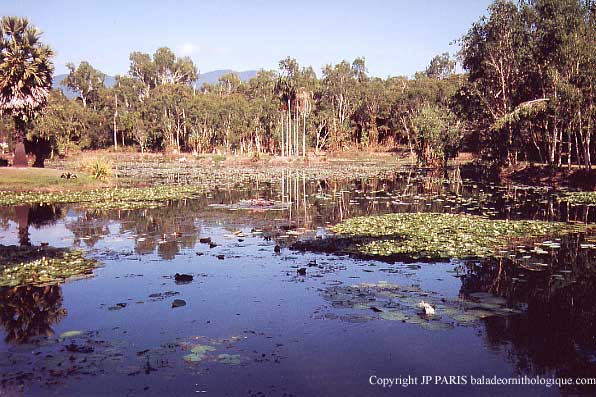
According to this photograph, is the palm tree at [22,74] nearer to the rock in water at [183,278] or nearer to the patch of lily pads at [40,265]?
the patch of lily pads at [40,265]

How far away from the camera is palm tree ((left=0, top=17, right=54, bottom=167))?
39.1 meters

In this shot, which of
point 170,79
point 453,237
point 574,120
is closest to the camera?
point 453,237

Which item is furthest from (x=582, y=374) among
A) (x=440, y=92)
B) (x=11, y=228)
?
(x=440, y=92)

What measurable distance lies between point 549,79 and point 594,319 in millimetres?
33672

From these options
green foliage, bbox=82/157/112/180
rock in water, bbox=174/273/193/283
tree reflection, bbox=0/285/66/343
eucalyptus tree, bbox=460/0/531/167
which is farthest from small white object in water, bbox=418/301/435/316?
eucalyptus tree, bbox=460/0/531/167

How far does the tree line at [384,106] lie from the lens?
124ft

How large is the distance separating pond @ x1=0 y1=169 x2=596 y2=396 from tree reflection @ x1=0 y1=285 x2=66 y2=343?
4cm

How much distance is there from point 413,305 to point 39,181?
102 ft

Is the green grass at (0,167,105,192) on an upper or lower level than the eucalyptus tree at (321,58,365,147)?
lower

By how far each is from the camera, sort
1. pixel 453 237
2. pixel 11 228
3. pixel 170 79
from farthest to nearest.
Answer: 1. pixel 170 79
2. pixel 11 228
3. pixel 453 237

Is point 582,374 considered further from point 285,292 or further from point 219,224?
point 219,224

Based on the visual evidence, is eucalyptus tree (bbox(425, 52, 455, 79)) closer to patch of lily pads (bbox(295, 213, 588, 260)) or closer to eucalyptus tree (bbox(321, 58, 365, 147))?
eucalyptus tree (bbox(321, 58, 365, 147))

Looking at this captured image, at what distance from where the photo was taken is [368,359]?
25.9 ft

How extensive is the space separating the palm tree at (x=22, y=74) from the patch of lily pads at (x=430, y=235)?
31.4 m
